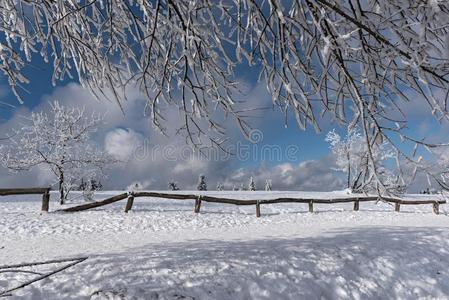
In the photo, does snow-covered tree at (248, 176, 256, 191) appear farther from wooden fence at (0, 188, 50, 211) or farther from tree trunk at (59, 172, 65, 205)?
wooden fence at (0, 188, 50, 211)

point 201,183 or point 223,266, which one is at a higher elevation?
point 201,183

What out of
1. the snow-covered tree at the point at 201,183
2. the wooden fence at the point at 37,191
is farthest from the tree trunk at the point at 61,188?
the snow-covered tree at the point at 201,183

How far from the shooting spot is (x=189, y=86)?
3.08 metres

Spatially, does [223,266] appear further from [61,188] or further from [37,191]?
[61,188]

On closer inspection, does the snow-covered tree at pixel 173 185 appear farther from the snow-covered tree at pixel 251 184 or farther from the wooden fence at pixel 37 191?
the wooden fence at pixel 37 191

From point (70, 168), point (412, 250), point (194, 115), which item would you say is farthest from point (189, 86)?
point (70, 168)

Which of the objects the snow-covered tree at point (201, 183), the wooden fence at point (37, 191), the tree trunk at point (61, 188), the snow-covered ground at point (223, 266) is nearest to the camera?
the snow-covered ground at point (223, 266)

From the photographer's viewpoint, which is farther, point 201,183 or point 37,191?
point 201,183

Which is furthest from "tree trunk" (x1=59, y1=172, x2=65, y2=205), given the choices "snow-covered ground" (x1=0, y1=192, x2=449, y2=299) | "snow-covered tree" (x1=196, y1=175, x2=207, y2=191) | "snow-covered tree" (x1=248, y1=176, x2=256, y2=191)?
A: "snow-covered tree" (x1=248, y1=176, x2=256, y2=191)

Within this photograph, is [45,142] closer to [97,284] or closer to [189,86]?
[97,284]

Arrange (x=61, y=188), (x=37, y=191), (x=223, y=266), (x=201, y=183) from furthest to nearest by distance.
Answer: (x=201, y=183)
(x=61, y=188)
(x=37, y=191)
(x=223, y=266)

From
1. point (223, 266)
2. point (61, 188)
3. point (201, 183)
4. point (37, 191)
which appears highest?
point (201, 183)

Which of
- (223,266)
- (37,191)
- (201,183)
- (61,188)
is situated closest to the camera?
(223,266)

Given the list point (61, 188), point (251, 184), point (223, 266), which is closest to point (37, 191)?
point (61, 188)
